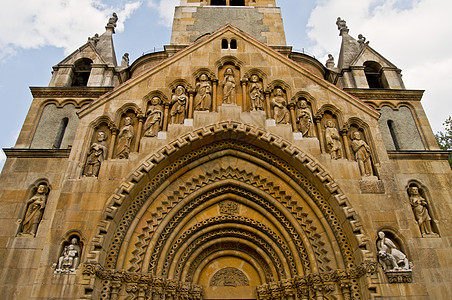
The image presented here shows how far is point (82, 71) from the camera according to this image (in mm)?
16016

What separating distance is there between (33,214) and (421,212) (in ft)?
39.8

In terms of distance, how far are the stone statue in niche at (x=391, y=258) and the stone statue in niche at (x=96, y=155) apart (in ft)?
26.9

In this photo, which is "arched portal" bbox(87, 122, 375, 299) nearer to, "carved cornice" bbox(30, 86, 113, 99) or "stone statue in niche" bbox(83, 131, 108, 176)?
"stone statue in niche" bbox(83, 131, 108, 176)

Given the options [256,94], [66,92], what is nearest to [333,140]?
[256,94]

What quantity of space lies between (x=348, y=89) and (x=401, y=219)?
7355 mm

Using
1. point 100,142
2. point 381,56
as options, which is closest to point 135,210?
point 100,142

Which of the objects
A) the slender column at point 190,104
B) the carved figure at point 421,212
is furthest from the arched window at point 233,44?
the carved figure at point 421,212

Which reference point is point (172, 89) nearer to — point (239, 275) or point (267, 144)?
point (267, 144)

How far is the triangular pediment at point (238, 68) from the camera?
1134 cm

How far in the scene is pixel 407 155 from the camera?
12.1 m

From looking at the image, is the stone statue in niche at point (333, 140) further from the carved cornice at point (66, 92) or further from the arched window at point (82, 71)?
the arched window at point (82, 71)

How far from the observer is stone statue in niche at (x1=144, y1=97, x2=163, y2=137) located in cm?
1054

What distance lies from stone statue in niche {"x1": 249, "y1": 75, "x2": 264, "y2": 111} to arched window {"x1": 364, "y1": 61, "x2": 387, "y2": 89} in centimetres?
745

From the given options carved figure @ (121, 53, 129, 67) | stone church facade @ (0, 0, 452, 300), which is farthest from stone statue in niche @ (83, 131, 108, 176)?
carved figure @ (121, 53, 129, 67)
